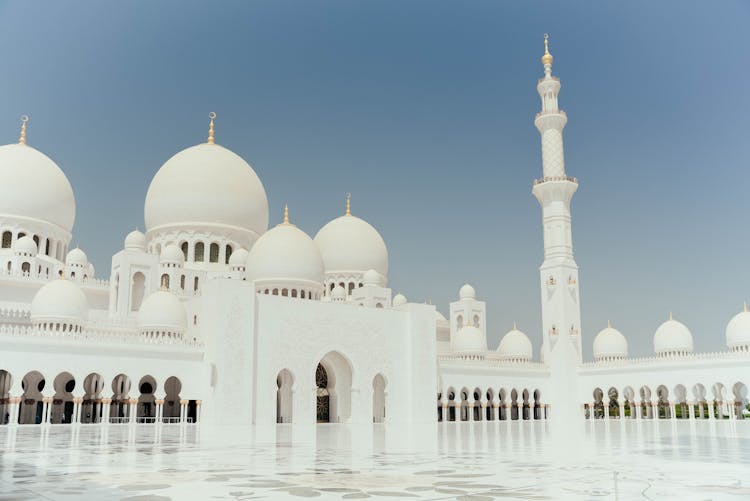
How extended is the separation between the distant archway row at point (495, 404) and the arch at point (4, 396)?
14999 millimetres

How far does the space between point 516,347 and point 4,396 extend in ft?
67.0

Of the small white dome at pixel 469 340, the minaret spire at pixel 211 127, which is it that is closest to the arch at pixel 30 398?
the minaret spire at pixel 211 127

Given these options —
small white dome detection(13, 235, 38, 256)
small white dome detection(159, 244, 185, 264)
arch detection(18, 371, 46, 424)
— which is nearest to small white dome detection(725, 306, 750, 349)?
small white dome detection(159, 244, 185, 264)

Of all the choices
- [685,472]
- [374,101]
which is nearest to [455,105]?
[374,101]

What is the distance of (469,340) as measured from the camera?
31.2 meters

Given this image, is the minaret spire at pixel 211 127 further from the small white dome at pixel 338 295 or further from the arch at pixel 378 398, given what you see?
the arch at pixel 378 398

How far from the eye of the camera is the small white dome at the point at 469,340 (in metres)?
31.1

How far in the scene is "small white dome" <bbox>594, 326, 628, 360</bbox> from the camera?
102ft

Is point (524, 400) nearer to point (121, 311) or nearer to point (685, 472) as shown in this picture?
point (121, 311)

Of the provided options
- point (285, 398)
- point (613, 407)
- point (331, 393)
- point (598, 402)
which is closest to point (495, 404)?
point (598, 402)

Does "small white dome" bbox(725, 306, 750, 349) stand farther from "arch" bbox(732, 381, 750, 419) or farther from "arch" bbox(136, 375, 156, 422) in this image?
"arch" bbox(136, 375, 156, 422)

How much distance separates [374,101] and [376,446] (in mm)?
16164

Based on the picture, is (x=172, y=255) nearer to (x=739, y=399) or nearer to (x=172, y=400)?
(x=172, y=400)

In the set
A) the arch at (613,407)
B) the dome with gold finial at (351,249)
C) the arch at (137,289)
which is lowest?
the arch at (613,407)
